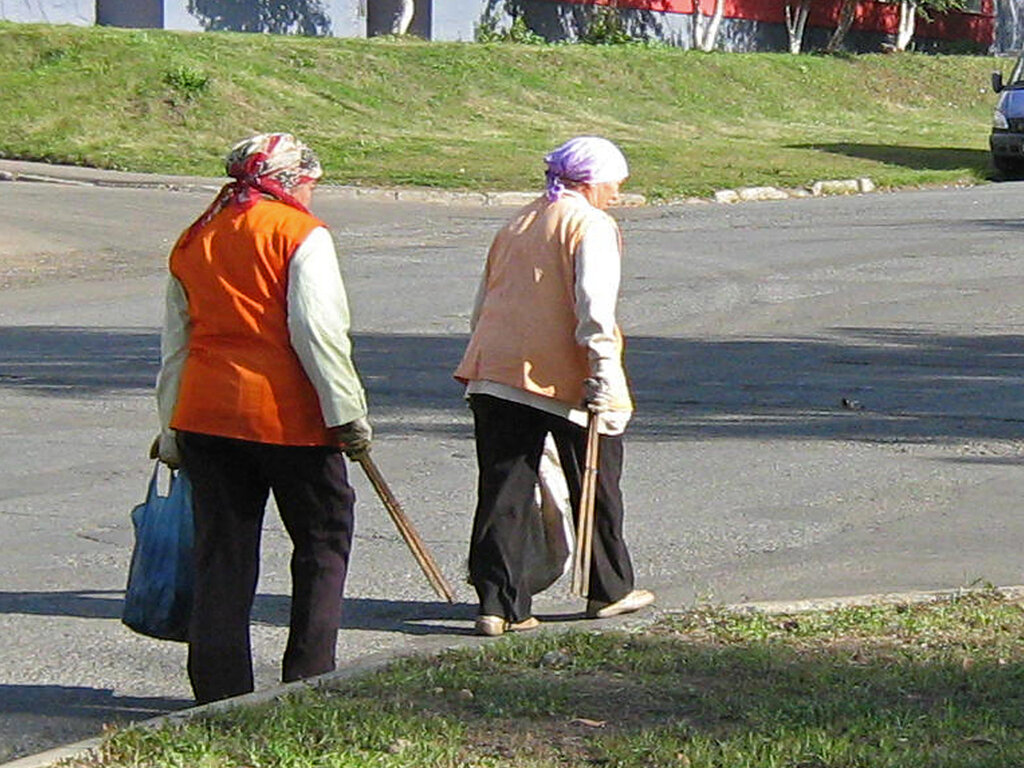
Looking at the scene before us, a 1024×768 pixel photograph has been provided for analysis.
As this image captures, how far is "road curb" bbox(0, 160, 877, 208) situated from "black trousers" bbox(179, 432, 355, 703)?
57.5 feet

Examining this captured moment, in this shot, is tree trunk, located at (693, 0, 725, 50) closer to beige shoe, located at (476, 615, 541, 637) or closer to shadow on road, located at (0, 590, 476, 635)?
shadow on road, located at (0, 590, 476, 635)

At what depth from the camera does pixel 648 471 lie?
9.82m

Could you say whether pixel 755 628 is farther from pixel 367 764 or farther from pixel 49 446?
pixel 49 446

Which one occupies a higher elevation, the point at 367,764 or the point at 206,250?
the point at 206,250

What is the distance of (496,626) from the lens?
694 centimetres

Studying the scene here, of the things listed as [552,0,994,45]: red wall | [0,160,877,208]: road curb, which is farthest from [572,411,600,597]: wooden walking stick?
[552,0,994,45]: red wall

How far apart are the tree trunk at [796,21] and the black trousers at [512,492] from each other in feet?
132

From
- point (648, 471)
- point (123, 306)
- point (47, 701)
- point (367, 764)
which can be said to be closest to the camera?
point (367, 764)

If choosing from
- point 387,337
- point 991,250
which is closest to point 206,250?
point 387,337

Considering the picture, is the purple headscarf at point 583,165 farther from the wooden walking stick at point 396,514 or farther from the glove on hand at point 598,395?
the wooden walking stick at point 396,514

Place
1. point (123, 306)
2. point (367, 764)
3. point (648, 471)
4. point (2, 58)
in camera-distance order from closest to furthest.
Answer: point (367, 764) → point (648, 471) → point (123, 306) → point (2, 58)

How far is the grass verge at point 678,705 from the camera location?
17.0ft

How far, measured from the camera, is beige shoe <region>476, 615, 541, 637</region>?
22.7 feet

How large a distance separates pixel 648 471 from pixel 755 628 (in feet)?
10.7
